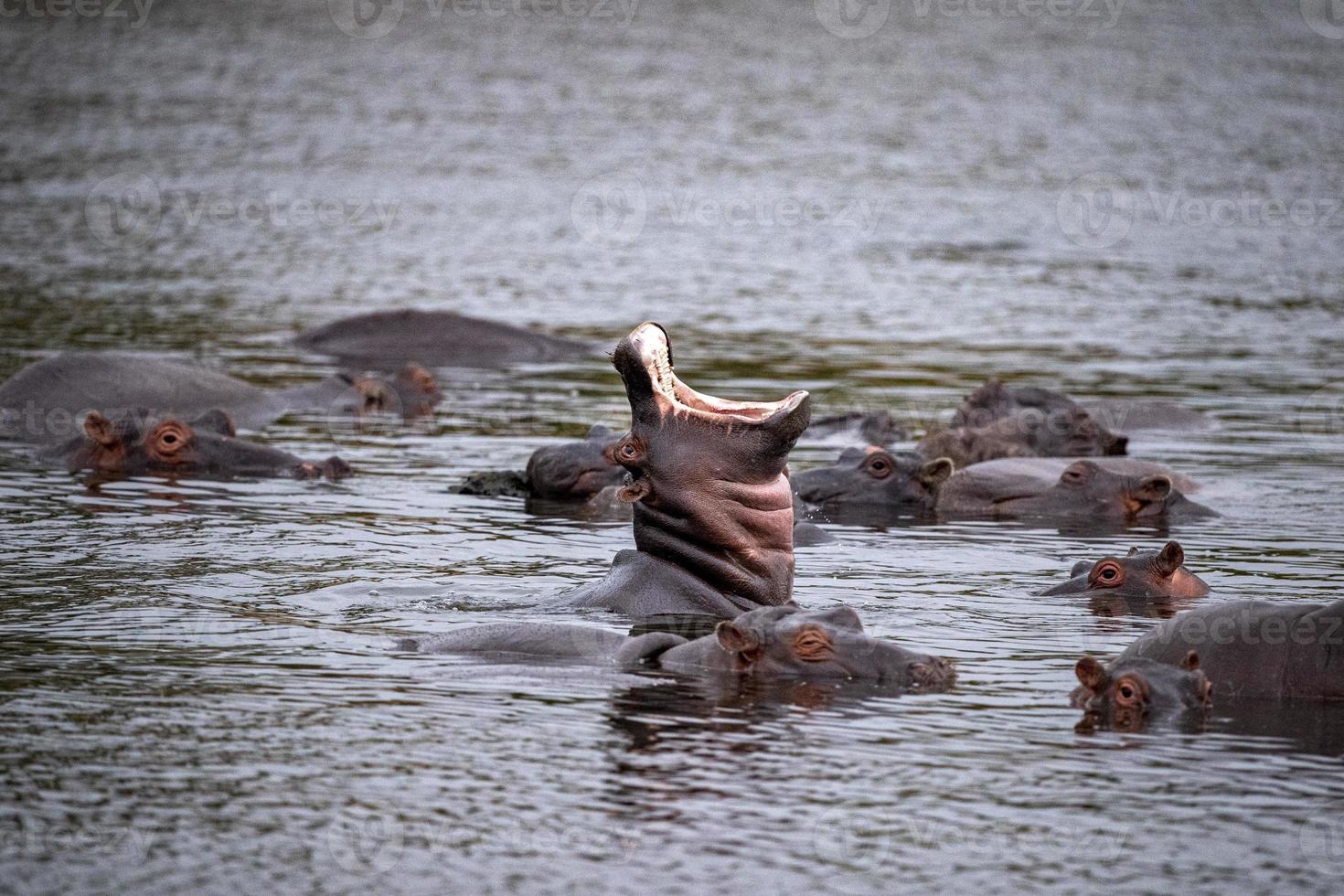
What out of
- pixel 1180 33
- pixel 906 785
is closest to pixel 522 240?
pixel 906 785

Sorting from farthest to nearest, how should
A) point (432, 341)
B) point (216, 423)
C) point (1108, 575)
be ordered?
1. point (432, 341)
2. point (216, 423)
3. point (1108, 575)

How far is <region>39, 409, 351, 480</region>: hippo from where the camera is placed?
15.0 metres

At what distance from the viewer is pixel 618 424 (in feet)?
58.1

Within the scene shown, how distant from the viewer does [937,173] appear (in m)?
40.8

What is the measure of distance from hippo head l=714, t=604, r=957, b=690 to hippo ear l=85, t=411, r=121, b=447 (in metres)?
7.27

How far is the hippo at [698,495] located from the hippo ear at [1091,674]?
1699mm
